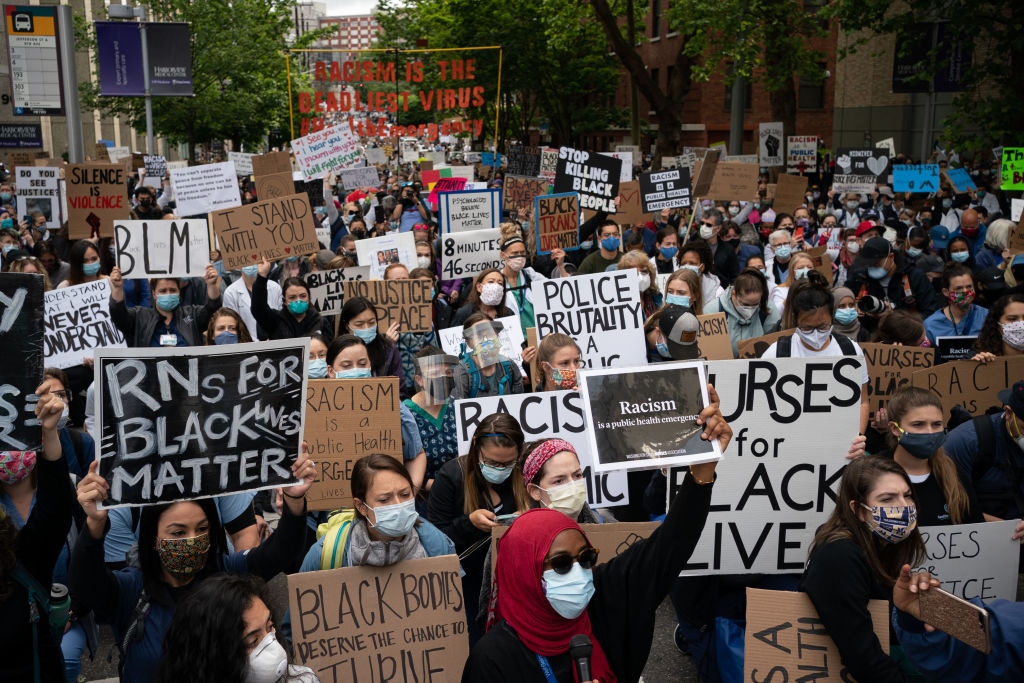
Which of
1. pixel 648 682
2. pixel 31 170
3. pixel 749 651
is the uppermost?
pixel 31 170

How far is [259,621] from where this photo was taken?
291 centimetres

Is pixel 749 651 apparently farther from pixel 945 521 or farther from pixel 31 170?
pixel 31 170

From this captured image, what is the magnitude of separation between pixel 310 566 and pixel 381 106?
21498mm

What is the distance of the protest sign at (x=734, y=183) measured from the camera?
46.1 ft

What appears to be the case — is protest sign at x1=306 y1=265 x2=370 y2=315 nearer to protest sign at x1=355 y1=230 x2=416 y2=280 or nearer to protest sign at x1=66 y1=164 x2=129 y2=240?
protest sign at x1=355 y1=230 x2=416 y2=280

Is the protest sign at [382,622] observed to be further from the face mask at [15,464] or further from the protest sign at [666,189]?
the protest sign at [666,189]

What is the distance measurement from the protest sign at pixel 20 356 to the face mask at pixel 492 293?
4.47 m

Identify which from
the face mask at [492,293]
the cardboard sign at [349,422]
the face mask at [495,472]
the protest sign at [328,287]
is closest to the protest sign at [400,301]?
the face mask at [492,293]

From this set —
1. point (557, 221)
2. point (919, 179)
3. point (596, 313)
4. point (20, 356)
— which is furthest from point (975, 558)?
point (919, 179)

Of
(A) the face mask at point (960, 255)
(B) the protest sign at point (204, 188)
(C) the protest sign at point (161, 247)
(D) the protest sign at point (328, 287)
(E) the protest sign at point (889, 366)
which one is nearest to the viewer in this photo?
(E) the protest sign at point (889, 366)

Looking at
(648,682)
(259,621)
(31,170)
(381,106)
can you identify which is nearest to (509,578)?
(259,621)

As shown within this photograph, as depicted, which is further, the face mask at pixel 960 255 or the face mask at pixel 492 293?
the face mask at pixel 960 255

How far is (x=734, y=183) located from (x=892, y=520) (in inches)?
443

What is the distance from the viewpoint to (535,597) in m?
2.82
